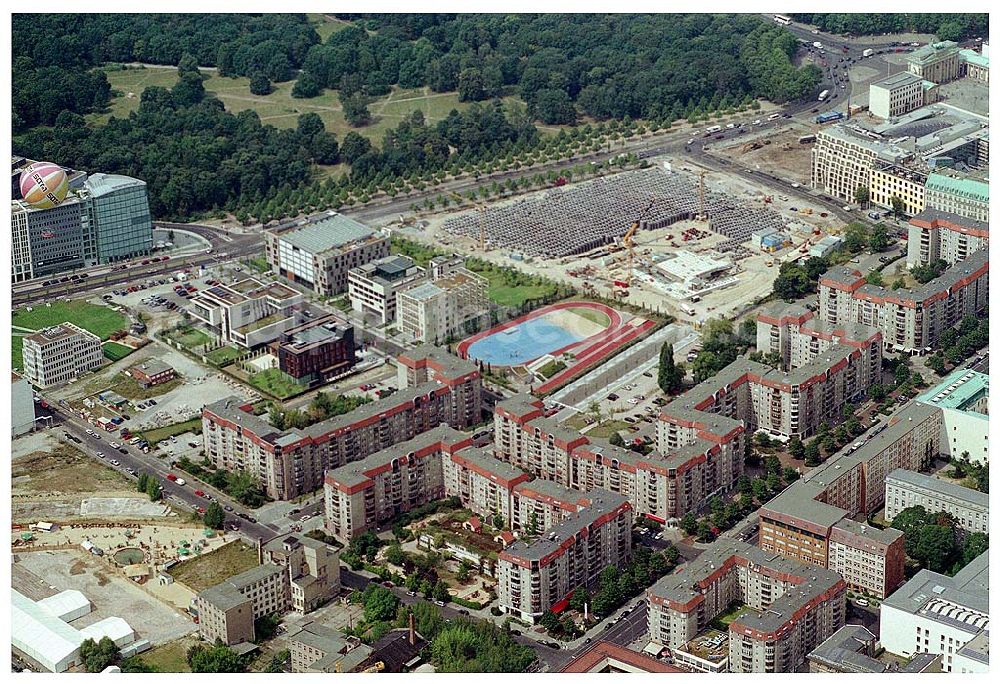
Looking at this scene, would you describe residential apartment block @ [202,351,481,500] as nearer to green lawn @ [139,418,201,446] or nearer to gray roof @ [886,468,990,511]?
green lawn @ [139,418,201,446]

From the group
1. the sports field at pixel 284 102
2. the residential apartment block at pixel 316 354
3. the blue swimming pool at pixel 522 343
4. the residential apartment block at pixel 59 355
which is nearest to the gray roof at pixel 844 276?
the blue swimming pool at pixel 522 343

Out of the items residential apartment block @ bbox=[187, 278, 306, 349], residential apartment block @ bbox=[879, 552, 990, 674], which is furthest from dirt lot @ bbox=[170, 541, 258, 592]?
residential apartment block @ bbox=[879, 552, 990, 674]

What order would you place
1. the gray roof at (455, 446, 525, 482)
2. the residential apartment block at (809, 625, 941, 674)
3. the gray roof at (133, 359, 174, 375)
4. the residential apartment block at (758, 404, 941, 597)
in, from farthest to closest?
the gray roof at (133, 359, 174, 375)
the gray roof at (455, 446, 525, 482)
the residential apartment block at (758, 404, 941, 597)
the residential apartment block at (809, 625, 941, 674)

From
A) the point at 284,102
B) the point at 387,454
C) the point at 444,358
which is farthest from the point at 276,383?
the point at 284,102

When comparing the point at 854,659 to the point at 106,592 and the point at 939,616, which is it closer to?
the point at 939,616

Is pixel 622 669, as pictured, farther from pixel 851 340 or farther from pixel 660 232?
pixel 660 232

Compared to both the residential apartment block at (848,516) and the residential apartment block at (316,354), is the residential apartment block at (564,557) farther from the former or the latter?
the residential apartment block at (316,354)

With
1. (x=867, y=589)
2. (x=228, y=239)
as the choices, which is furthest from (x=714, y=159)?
(x=867, y=589)
